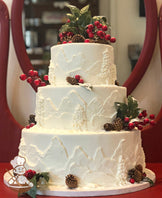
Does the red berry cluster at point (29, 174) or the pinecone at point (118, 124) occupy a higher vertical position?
the pinecone at point (118, 124)

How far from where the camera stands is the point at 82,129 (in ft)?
4.99

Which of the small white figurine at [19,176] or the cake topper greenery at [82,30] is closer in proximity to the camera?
the small white figurine at [19,176]

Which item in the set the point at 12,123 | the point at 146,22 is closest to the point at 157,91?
the point at 146,22

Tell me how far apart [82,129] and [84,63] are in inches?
12.8

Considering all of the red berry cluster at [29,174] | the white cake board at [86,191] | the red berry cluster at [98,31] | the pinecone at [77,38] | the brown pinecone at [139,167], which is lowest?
the white cake board at [86,191]

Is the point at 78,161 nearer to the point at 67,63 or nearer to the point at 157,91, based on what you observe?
the point at 67,63

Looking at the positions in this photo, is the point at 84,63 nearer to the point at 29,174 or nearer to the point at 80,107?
the point at 80,107

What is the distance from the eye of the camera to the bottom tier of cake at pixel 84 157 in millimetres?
1453

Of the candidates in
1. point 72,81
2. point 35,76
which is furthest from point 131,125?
point 35,76

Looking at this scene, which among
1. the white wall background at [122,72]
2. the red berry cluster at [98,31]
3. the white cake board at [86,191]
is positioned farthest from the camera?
the white wall background at [122,72]

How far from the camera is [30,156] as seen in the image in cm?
155

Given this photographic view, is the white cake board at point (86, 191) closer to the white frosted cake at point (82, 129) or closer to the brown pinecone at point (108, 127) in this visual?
the white frosted cake at point (82, 129)

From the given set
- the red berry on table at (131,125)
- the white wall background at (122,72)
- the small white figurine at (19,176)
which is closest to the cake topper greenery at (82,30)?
the red berry on table at (131,125)

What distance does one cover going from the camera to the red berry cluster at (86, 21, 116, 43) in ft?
5.27
